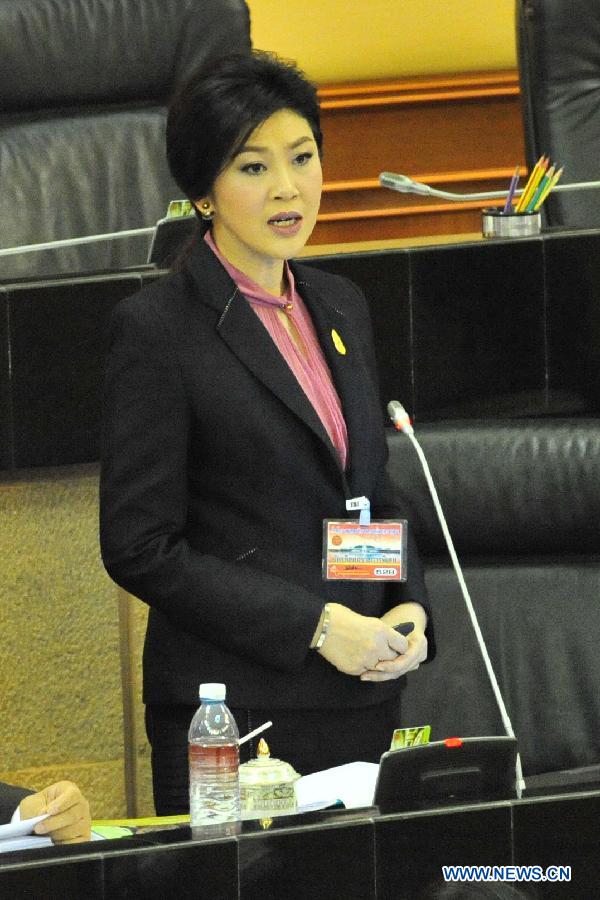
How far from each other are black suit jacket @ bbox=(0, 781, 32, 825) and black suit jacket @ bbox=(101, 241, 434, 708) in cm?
26

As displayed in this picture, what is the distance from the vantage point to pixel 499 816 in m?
1.37

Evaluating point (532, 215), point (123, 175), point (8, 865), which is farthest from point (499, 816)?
point (123, 175)

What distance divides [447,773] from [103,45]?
213cm

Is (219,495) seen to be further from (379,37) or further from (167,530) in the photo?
(379,37)

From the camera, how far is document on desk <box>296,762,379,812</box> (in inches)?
61.8

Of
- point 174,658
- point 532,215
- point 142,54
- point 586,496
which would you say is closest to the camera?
point 174,658

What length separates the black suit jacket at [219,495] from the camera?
1710mm

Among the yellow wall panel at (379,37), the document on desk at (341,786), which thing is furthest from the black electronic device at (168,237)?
the yellow wall panel at (379,37)

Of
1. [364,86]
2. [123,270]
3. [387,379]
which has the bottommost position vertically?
[387,379]

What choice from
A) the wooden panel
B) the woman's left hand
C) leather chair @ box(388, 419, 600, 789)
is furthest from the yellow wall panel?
the woman's left hand

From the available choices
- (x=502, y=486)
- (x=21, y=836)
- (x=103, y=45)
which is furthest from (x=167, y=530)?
(x=103, y=45)

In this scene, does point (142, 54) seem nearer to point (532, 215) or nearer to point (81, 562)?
point (532, 215)

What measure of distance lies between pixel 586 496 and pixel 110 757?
808 mm

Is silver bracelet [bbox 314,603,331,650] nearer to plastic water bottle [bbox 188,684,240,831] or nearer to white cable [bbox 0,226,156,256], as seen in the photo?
plastic water bottle [bbox 188,684,240,831]
